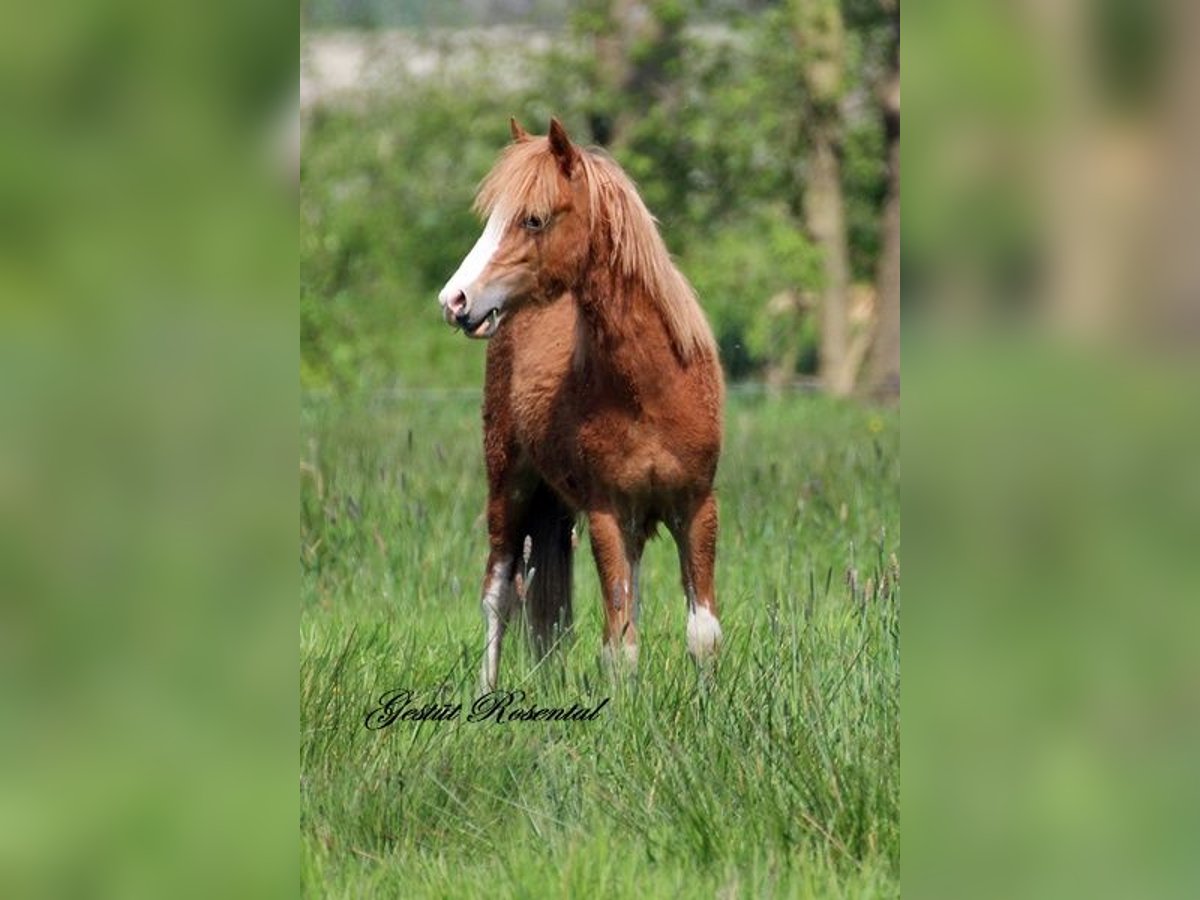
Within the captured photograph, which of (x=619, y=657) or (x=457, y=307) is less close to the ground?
(x=457, y=307)

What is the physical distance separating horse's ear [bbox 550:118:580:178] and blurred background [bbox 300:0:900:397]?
18.6 ft

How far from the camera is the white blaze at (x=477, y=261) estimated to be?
3482mm

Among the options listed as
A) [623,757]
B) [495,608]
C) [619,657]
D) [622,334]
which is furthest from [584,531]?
[623,757]

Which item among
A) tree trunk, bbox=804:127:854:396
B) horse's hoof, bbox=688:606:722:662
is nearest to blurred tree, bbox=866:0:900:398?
tree trunk, bbox=804:127:854:396

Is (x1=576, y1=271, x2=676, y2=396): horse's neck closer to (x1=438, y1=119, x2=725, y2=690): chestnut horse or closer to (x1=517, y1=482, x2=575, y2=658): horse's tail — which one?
(x1=438, y1=119, x2=725, y2=690): chestnut horse

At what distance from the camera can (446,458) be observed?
547cm

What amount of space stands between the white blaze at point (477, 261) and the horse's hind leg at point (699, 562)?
2.76 ft

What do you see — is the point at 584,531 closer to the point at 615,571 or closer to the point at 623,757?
the point at 615,571

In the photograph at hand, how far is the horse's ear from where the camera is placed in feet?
11.6

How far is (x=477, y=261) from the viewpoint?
11.7ft

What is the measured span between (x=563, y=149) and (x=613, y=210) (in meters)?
0.19
